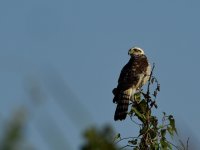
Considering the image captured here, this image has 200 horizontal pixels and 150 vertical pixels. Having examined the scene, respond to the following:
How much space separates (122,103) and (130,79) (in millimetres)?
1958

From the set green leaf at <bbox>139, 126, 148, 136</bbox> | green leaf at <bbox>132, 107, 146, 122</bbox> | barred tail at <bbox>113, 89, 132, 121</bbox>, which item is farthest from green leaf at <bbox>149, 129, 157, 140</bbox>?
barred tail at <bbox>113, 89, 132, 121</bbox>

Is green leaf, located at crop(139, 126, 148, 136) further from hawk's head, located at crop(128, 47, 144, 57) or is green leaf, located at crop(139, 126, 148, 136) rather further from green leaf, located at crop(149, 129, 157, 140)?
hawk's head, located at crop(128, 47, 144, 57)

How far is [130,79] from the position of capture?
44.3ft

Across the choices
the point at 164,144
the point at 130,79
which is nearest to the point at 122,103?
the point at 130,79

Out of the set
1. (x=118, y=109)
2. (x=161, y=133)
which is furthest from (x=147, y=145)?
(x=118, y=109)

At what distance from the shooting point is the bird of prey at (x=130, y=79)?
11782 mm

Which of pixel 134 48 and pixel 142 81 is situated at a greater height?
pixel 134 48

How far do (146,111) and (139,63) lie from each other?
6782mm

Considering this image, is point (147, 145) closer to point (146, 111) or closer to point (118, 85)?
point (146, 111)

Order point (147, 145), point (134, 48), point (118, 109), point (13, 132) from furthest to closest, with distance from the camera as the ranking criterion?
point (134, 48), point (118, 109), point (147, 145), point (13, 132)

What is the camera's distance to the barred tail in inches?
431

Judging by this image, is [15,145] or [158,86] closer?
[15,145]

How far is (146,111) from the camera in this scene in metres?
7.53

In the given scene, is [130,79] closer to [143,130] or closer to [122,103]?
[122,103]
